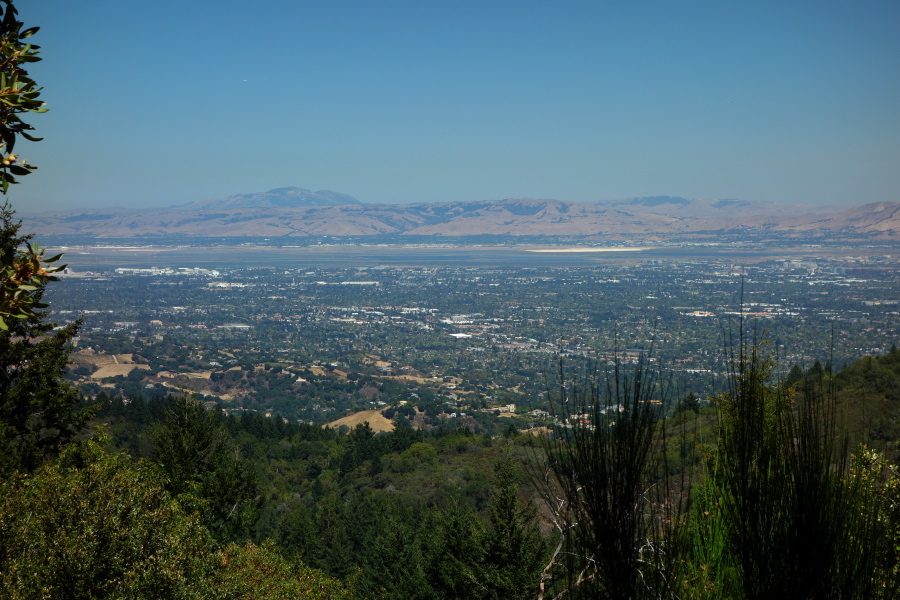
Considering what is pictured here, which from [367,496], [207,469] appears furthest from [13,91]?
[367,496]

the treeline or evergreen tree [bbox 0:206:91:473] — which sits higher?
evergreen tree [bbox 0:206:91:473]

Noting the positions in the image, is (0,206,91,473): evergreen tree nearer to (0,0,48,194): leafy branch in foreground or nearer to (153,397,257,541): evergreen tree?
(153,397,257,541): evergreen tree

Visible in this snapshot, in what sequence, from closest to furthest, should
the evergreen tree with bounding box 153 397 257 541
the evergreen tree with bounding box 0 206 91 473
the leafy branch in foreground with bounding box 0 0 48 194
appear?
the leafy branch in foreground with bounding box 0 0 48 194
the evergreen tree with bounding box 0 206 91 473
the evergreen tree with bounding box 153 397 257 541

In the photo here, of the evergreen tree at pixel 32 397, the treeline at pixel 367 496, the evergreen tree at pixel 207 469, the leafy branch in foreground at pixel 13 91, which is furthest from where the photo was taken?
the treeline at pixel 367 496

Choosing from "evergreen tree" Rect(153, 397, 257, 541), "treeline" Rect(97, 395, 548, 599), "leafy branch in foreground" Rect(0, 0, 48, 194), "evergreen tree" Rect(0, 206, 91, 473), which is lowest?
"treeline" Rect(97, 395, 548, 599)

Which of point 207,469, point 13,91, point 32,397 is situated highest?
point 13,91

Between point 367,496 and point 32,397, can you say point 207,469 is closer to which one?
point 32,397

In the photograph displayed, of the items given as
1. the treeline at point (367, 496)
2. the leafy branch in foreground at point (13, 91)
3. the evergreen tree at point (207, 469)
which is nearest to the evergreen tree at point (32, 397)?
the treeline at point (367, 496)

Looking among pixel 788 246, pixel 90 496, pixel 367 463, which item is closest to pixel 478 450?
pixel 367 463

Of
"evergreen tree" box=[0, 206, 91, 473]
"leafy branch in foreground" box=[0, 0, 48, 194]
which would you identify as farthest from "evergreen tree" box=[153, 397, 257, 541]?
"leafy branch in foreground" box=[0, 0, 48, 194]

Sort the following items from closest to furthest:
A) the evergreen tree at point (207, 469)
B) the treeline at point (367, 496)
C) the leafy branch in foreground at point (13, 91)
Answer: the leafy branch in foreground at point (13, 91)
the evergreen tree at point (207, 469)
the treeline at point (367, 496)

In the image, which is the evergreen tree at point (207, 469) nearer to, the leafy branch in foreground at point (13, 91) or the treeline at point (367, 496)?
the treeline at point (367, 496)

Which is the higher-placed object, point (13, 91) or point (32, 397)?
point (13, 91)
